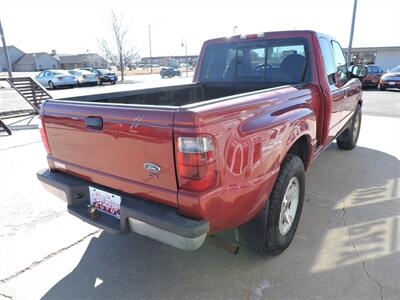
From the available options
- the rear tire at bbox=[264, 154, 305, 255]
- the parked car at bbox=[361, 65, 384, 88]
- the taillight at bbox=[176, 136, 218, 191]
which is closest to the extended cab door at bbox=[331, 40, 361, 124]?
the rear tire at bbox=[264, 154, 305, 255]

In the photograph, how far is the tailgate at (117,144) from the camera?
6.38ft

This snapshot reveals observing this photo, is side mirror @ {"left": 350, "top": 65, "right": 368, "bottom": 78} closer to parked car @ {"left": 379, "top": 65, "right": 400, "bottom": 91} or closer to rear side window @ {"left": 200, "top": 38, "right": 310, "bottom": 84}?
rear side window @ {"left": 200, "top": 38, "right": 310, "bottom": 84}

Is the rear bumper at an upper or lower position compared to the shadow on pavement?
upper

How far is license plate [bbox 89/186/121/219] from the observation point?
231 centimetres

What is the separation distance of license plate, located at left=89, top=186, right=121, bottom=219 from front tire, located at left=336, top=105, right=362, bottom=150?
15.7ft

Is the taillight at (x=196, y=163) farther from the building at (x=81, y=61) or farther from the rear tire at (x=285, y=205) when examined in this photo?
the building at (x=81, y=61)

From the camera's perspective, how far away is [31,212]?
146 inches

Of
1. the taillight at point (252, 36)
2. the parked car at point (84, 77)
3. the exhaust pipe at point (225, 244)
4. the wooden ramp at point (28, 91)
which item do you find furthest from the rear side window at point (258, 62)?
the parked car at point (84, 77)

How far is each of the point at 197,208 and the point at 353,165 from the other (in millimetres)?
4224

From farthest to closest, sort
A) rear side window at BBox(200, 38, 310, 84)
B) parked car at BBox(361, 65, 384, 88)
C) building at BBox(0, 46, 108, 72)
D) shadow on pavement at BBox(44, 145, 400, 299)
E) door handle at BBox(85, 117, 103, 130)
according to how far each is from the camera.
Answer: building at BBox(0, 46, 108, 72) → parked car at BBox(361, 65, 384, 88) → rear side window at BBox(200, 38, 310, 84) → shadow on pavement at BBox(44, 145, 400, 299) → door handle at BBox(85, 117, 103, 130)

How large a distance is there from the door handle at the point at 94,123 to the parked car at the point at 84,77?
24.2 meters

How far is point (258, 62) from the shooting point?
3.93m

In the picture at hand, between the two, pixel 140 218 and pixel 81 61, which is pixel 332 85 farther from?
pixel 81 61

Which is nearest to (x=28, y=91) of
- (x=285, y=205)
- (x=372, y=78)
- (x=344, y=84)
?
(x=344, y=84)
